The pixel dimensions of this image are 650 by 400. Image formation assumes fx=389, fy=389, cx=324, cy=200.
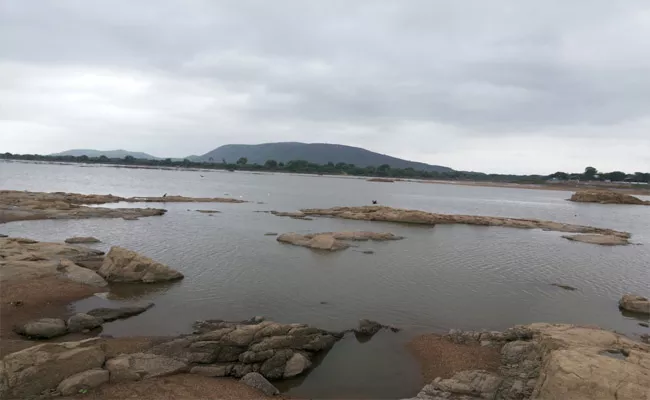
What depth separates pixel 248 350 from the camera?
13.3 metres

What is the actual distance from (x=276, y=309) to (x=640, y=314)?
18.6m

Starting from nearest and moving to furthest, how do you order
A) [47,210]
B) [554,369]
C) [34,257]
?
[554,369] < [34,257] < [47,210]

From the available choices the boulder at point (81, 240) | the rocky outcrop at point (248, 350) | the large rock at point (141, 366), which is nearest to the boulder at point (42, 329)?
the large rock at point (141, 366)

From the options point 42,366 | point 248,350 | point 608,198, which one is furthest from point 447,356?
point 608,198

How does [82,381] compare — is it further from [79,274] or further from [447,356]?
[79,274]

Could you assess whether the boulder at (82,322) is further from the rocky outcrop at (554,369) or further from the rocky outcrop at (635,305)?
the rocky outcrop at (635,305)

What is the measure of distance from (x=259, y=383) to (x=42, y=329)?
8568 mm

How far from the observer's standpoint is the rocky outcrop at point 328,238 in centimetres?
3271

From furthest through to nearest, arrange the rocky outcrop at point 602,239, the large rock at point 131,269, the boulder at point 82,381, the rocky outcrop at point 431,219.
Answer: the rocky outcrop at point 431,219
the rocky outcrop at point 602,239
the large rock at point 131,269
the boulder at point 82,381

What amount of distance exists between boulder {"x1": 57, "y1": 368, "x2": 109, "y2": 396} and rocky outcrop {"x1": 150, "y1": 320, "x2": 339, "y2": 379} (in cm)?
195

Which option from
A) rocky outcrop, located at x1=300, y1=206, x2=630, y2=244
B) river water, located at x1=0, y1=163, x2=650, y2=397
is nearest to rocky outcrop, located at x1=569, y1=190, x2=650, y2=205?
rocky outcrop, located at x1=300, y1=206, x2=630, y2=244

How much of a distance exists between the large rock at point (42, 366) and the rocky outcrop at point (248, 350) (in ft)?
6.64

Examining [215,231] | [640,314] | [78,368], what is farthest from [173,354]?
[215,231]

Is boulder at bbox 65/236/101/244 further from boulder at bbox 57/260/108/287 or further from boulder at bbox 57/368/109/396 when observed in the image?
boulder at bbox 57/368/109/396
